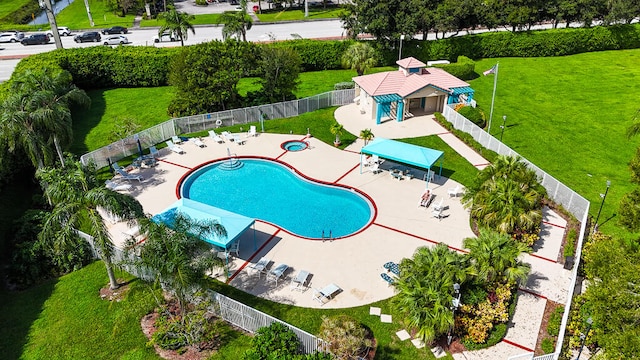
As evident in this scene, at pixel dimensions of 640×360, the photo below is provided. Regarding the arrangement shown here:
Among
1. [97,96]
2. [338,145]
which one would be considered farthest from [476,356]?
[97,96]

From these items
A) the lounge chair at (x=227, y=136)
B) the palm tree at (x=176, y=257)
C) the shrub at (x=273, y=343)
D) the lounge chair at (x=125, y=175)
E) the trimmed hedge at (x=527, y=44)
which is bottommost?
the shrub at (x=273, y=343)

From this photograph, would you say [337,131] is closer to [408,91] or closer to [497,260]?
[408,91]

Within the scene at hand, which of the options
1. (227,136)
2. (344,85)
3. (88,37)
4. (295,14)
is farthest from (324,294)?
(295,14)

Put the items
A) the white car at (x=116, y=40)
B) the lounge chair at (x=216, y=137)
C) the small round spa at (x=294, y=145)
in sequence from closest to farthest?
the small round spa at (x=294, y=145), the lounge chair at (x=216, y=137), the white car at (x=116, y=40)

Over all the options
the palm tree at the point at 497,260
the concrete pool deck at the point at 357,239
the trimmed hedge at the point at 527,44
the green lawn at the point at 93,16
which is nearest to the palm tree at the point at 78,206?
the concrete pool deck at the point at 357,239

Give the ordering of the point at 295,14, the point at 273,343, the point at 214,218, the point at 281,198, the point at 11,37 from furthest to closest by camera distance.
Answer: the point at 295,14, the point at 11,37, the point at 281,198, the point at 214,218, the point at 273,343

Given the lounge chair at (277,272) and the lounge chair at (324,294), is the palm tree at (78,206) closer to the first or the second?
the lounge chair at (277,272)
